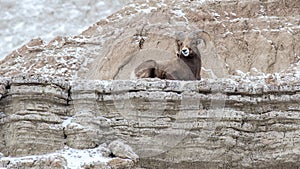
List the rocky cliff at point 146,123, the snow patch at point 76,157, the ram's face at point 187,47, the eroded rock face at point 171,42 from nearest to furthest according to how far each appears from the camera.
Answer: the snow patch at point 76,157, the rocky cliff at point 146,123, the ram's face at point 187,47, the eroded rock face at point 171,42

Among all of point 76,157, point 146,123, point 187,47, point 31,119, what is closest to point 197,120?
point 146,123

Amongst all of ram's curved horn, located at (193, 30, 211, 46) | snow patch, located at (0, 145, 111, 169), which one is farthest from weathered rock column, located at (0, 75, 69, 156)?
ram's curved horn, located at (193, 30, 211, 46)

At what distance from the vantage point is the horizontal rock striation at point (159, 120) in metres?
5.42

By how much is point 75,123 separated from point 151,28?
623cm

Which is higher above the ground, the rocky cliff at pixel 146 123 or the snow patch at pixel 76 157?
the rocky cliff at pixel 146 123

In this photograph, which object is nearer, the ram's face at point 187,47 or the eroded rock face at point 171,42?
the ram's face at point 187,47

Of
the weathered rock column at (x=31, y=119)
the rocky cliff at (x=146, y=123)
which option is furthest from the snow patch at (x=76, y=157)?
the weathered rock column at (x=31, y=119)

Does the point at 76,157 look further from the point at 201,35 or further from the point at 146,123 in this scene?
the point at 201,35

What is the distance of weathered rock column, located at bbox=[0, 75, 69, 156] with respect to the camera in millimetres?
5402

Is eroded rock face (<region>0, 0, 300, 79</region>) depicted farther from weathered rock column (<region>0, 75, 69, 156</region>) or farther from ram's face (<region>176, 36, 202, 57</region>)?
weathered rock column (<region>0, 75, 69, 156</region>)

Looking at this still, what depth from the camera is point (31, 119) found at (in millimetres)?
5406

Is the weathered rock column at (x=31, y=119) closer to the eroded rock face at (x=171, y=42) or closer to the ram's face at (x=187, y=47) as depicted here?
the ram's face at (x=187, y=47)

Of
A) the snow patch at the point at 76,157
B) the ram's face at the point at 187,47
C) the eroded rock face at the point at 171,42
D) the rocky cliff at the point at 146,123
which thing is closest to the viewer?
the snow patch at the point at 76,157

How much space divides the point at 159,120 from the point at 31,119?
3.35 feet
